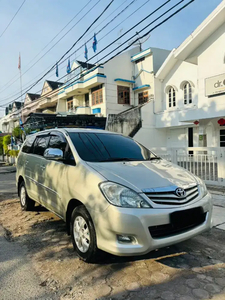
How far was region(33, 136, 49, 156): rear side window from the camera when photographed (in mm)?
4682

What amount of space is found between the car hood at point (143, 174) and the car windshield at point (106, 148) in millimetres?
257

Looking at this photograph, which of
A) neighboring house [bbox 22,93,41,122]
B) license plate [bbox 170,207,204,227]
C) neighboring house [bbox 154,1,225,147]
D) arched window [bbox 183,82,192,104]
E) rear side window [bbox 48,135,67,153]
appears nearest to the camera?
license plate [bbox 170,207,204,227]

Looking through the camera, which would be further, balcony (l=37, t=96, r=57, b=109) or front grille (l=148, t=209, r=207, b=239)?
balcony (l=37, t=96, r=57, b=109)

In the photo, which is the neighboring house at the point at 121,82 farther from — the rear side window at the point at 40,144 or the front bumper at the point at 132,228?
the front bumper at the point at 132,228

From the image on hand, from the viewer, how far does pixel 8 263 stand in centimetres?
316

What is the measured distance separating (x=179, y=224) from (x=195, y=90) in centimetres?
1595

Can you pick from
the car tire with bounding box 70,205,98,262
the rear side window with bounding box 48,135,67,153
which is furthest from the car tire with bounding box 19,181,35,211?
the car tire with bounding box 70,205,98,262

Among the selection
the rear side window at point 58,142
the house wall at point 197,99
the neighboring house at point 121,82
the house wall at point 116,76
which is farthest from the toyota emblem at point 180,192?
the house wall at point 116,76

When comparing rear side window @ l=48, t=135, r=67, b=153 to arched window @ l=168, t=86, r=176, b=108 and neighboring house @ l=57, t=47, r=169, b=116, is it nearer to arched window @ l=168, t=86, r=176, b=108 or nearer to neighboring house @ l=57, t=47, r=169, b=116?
arched window @ l=168, t=86, r=176, b=108

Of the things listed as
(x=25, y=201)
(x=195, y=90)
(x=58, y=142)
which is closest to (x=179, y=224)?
(x=58, y=142)

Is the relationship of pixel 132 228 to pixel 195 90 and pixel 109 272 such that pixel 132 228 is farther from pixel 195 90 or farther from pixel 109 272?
pixel 195 90

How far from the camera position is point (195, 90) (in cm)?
1691

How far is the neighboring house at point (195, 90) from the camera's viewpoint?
10.6m

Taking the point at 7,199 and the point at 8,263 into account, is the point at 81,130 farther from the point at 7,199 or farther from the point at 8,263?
the point at 7,199
